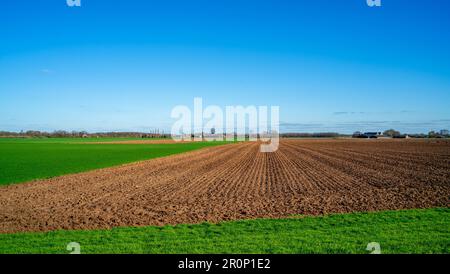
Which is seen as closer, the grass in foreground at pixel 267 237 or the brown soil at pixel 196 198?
the grass in foreground at pixel 267 237

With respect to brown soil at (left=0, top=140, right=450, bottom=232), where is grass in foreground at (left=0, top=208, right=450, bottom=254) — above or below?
above

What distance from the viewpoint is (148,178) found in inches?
958

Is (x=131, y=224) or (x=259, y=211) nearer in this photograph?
(x=131, y=224)

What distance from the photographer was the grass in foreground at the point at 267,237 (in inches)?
322

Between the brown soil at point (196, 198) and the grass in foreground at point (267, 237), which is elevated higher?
the grass in foreground at point (267, 237)

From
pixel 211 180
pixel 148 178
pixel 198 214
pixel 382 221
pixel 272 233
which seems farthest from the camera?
pixel 148 178

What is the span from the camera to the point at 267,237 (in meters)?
9.24

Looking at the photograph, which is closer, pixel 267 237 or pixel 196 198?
pixel 267 237

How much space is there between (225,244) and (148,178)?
54.6ft

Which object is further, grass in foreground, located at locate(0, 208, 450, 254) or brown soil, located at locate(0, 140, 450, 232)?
brown soil, located at locate(0, 140, 450, 232)

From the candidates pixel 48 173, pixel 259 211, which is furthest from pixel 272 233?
pixel 48 173

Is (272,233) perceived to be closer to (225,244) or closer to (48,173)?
(225,244)

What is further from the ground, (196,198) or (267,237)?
(267,237)

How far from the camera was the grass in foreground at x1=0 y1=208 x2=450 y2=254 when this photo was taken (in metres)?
8.17
